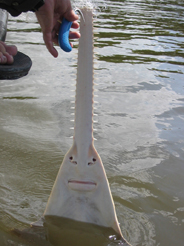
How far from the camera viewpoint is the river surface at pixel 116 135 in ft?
7.59

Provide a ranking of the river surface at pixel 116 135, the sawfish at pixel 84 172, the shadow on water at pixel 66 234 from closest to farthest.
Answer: the sawfish at pixel 84 172 → the shadow on water at pixel 66 234 → the river surface at pixel 116 135

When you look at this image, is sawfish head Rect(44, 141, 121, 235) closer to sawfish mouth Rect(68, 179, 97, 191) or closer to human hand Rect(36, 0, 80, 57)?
sawfish mouth Rect(68, 179, 97, 191)

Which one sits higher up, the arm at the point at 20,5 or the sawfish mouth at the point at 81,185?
the arm at the point at 20,5

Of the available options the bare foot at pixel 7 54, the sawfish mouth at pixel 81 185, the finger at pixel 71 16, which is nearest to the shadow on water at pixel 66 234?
the sawfish mouth at pixel 81 185

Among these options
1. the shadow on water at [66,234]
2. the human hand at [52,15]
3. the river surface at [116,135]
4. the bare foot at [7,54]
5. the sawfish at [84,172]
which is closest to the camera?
the sawfish at [84,172]

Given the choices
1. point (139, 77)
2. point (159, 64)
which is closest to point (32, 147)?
point (139, 77)

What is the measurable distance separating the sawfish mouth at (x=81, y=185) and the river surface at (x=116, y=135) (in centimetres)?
37

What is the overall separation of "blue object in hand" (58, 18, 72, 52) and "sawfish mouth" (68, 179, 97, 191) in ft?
2.46

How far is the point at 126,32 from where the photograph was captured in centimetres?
822

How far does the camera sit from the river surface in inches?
91.1

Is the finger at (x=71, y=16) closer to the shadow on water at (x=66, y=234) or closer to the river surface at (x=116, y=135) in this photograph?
the river surface at (x=116, y=135)

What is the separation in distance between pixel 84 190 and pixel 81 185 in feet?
0.12

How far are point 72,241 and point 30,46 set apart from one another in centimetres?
503

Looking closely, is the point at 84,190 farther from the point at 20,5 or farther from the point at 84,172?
the point at 20,5
